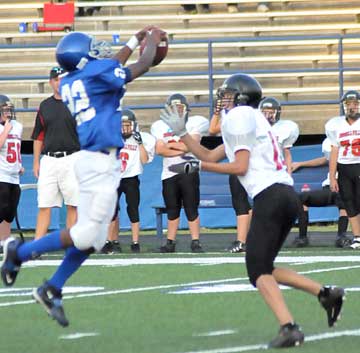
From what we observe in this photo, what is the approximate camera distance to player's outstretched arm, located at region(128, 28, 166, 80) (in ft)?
24.8

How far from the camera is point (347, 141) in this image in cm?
1330

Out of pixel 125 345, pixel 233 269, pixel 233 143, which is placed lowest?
pixel 233 269


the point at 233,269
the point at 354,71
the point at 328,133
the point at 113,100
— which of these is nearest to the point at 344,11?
the point at 354,71

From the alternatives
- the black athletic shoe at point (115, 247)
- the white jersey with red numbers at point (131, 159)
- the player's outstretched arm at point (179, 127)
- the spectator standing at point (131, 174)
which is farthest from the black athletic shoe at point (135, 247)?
the player's outstretched arm at point (179, 127)

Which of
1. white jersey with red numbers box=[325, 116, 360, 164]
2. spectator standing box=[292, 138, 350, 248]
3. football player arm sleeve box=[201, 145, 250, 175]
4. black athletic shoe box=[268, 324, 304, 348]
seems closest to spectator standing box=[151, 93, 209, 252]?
spectator standing box=[292, 138, 350, 248]

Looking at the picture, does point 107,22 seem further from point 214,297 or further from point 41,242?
point 41,242

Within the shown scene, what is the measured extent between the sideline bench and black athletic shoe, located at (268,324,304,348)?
294 inches

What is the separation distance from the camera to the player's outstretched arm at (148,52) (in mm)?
7566

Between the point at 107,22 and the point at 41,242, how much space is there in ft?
44.7

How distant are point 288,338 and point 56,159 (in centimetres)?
594

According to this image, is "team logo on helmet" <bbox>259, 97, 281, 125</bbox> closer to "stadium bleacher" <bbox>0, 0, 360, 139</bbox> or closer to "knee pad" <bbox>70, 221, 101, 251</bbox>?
"stadium bleacher" <bbox>0, 0, 360, 139</bbox>

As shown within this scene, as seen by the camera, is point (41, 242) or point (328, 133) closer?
point (41, 242)

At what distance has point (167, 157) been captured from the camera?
526 inches

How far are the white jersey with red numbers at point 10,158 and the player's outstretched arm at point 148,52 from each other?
5446mm
